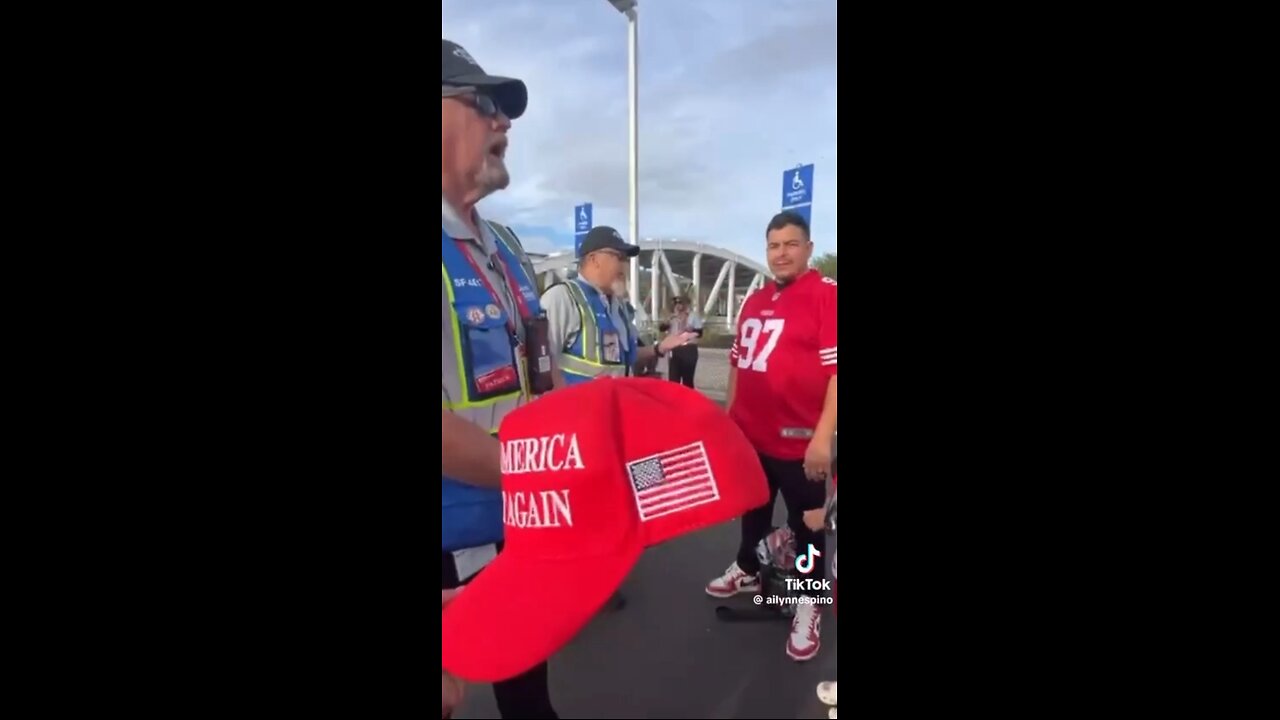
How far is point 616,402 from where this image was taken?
19.9 inches

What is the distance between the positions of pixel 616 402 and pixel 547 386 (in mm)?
149

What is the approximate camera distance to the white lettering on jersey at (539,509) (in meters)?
0.50

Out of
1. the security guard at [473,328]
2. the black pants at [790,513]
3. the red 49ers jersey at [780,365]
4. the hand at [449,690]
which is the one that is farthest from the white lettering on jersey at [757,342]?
the hand at [449,690]

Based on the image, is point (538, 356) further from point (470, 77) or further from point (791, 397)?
point (791, 397)

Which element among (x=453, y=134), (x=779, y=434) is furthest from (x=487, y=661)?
(x=779, y=434)

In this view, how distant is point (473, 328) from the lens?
20.6 inches

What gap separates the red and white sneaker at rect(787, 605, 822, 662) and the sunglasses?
671mm

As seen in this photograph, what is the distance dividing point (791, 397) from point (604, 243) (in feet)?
1.32

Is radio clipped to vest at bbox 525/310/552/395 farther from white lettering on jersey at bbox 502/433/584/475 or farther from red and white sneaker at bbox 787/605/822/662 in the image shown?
red and white sneaker at bbox 787/605/822/662

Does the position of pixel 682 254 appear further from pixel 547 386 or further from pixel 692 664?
pixel 692 664

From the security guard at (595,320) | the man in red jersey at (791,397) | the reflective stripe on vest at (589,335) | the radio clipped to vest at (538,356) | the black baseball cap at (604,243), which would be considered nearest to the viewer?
the radio clipped to vest at (538,356)

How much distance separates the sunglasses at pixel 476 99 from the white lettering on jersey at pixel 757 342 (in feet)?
1.84

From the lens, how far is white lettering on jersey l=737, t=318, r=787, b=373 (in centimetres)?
94

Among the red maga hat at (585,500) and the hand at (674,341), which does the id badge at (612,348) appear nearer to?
the hand at (674,341)
